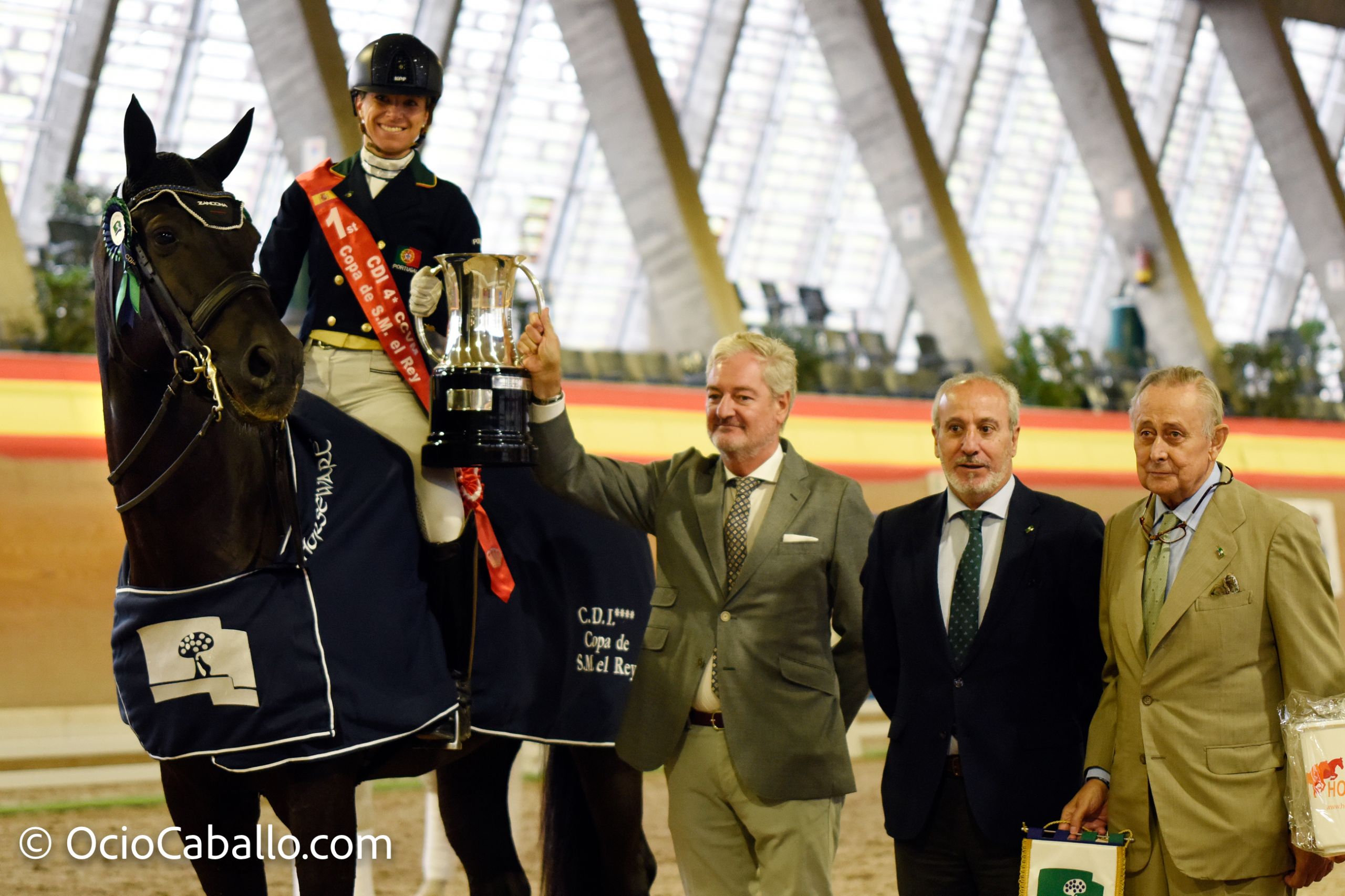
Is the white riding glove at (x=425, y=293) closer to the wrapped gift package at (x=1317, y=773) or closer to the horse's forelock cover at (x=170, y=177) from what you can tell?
the horse's forelock cover at (x=170, y=177)

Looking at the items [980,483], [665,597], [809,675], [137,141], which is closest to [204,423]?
[137,141]

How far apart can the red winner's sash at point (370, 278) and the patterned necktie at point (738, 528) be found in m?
0.73

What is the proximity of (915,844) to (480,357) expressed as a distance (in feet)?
4.27

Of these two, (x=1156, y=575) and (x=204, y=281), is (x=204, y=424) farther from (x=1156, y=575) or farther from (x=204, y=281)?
(x=1156, y=575)

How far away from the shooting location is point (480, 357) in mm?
2803

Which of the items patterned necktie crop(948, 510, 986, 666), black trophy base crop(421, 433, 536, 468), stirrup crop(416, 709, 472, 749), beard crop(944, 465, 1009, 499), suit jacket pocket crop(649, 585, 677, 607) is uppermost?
beard crop(944, 465, 1009, 499)

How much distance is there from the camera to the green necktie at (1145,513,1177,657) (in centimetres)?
236

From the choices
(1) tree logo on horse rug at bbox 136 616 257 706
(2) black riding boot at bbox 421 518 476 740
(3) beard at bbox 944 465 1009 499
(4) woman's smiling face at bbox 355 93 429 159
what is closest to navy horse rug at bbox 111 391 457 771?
(1) tree logo on horse rug at bbox 136 616 257 706

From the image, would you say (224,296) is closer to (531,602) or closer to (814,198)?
(531,602)

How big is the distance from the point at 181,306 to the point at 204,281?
0.06 metres

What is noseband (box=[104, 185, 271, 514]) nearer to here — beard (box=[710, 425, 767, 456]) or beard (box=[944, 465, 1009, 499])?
beard (box=[710, 425, 767, 456])

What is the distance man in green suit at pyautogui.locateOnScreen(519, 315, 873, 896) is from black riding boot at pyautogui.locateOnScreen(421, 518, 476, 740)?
0.95ft

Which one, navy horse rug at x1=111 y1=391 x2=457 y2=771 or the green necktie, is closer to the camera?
the green necktie

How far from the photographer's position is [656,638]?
8.87 feet
